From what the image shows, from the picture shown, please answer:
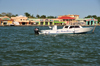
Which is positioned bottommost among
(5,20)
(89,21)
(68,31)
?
(68,31)

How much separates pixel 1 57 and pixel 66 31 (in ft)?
92.2

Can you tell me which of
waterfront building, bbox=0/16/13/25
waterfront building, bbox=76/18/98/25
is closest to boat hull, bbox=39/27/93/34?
waterfront building, bbox=0/16/13/25

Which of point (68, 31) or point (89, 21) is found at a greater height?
point (89, 21)

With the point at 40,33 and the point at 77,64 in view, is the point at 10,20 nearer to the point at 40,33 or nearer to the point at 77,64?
the point at 40,33

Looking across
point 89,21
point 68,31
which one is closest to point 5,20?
point 89,21

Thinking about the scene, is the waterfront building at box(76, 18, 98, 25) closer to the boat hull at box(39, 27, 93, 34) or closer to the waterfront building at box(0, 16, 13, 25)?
the waterfront building at box(0, 16, 13, 25)

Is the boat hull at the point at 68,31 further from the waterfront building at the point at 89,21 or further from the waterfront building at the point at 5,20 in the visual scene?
the waterfront building at the point at 89,21

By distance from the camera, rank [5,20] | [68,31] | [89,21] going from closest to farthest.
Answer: [68,31] → [5,20] → [89,21]

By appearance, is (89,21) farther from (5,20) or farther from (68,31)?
(68,31)

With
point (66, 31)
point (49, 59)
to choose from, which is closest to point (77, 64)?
point (49, 59)

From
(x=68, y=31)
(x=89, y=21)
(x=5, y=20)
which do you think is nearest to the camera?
(x=68, y=31)

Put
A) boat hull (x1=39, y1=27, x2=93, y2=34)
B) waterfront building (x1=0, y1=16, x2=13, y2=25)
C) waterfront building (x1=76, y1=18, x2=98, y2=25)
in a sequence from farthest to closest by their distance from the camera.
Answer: waterfront building (x1=76, y1=18, x2=98, y2=25)
waterfront building (x1=0, y1=16, x2=13, y2=25)
boat hull (x1=39, y1=27, x2=93, y2=34)

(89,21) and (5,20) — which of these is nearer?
(5,20)

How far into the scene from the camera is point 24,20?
153625mm
